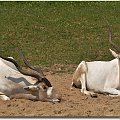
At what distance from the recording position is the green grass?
17311mm

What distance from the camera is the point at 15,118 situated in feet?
31.2

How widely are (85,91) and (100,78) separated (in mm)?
569

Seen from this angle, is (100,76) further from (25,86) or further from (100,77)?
(25,86)

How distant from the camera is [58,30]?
23359mm

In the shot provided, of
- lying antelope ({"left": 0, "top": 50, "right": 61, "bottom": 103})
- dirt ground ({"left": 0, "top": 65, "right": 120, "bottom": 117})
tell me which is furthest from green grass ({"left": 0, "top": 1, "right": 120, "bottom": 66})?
dirt ground ({"left": 0, "top": 65, "right": 120, "bottom": 117})

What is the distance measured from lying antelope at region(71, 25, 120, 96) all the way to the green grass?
3002mm

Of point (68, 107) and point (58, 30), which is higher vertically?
point (58, 30)

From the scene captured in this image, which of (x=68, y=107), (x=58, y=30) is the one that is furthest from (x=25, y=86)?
(x=58, y=30)

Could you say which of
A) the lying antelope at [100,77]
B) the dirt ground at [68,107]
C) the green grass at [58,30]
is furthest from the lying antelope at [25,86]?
the green grass at [58,30]

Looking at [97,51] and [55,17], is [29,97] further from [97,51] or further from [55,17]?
[55,17]

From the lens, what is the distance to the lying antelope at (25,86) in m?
10.8

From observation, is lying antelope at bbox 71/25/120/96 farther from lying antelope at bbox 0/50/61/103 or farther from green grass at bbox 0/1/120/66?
green grass at bbox 0/1/120/66

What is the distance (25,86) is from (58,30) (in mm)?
12335

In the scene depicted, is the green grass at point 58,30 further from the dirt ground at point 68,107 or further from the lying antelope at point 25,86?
the dirt ground at point 68,107
